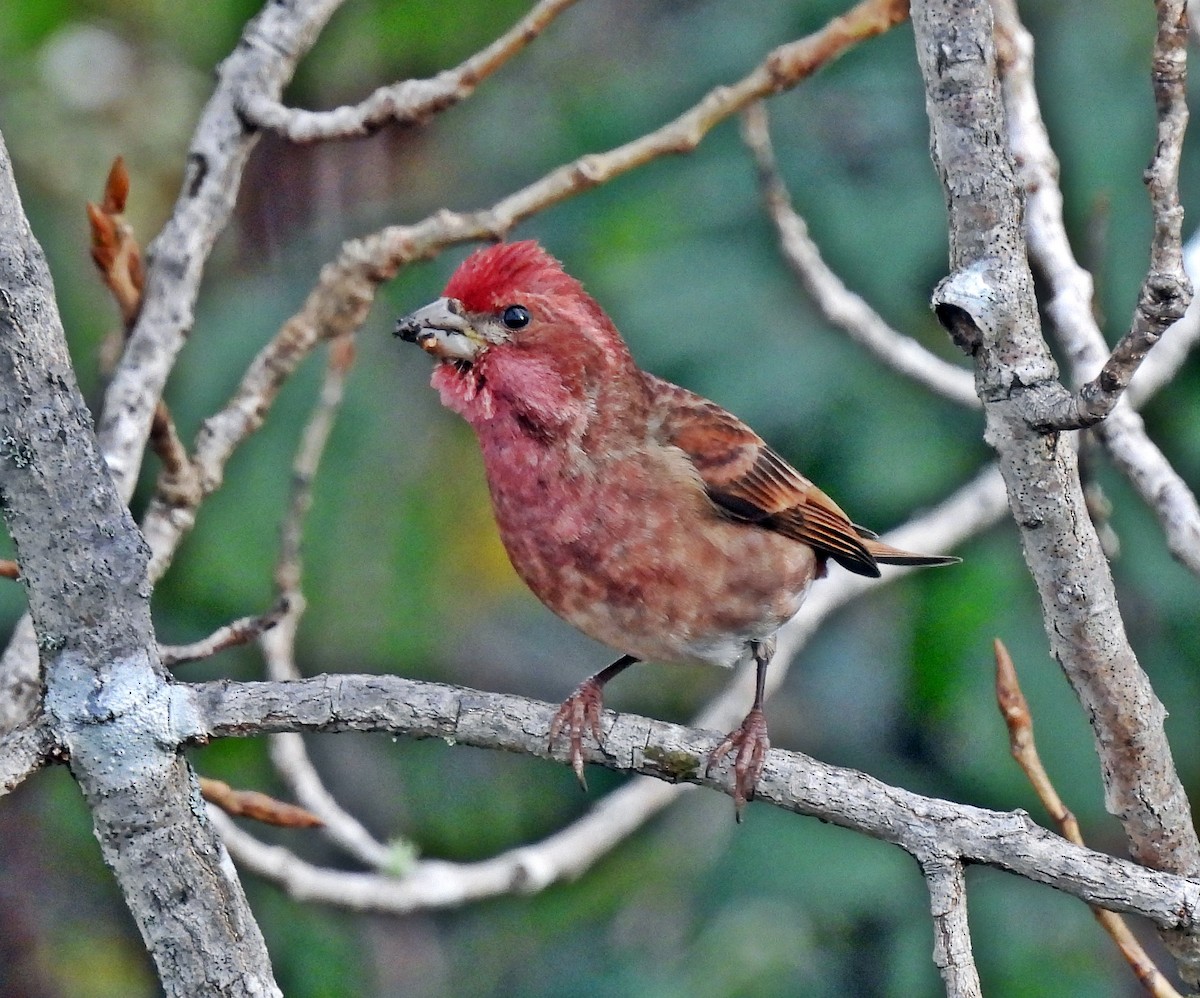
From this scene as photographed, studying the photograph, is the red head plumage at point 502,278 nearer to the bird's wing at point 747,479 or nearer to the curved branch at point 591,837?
the bird's wing at point 747,479

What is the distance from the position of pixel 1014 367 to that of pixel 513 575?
2974 mm

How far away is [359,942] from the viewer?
5.06m

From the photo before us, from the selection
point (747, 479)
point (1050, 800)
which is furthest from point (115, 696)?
point (747, 479)

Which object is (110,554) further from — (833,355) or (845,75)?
(845,75)

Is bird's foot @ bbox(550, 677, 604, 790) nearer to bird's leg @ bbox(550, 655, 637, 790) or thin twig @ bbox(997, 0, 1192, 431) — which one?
bird's leg @ bbox(550, 655, 637, 790)

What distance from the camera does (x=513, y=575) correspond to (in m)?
5.17

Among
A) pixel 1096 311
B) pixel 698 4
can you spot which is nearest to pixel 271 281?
pixel 698 4

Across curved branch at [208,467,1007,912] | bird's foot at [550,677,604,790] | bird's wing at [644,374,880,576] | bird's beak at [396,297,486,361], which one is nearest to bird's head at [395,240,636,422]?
bird's beak at [396,297,486,361]

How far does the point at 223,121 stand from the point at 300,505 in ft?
2.76

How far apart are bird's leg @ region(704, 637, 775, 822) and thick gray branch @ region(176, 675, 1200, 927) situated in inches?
5.0

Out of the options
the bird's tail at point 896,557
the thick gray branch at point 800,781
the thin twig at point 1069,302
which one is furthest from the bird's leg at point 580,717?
the thin twig at point 1069,302

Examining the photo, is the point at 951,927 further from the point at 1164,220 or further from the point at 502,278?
the point at 502,278

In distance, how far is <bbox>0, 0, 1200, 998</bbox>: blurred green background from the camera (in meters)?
4.46

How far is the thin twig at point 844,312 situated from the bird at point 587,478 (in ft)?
2.32
